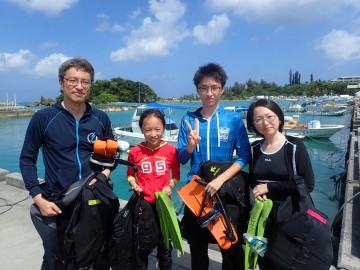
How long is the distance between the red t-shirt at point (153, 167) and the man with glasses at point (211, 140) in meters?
0.16

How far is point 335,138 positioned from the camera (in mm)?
20688

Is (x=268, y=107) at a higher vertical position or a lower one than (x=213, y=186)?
higher

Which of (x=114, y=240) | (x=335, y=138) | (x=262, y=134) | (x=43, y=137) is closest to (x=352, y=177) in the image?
(x=262, y=134)

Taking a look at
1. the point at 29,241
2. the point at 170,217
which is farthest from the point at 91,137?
the point at 29,241

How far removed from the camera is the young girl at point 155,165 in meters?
2.13

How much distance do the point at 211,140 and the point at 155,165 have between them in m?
0.51

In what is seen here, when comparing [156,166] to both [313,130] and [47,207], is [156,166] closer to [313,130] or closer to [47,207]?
[47,207]

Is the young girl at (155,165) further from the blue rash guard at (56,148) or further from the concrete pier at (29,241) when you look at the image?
the concrete pier at (29,241)

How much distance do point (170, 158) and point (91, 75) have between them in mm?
899

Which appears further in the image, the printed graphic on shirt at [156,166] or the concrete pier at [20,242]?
the concrete pier at [20,242]

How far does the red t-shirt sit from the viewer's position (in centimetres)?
213

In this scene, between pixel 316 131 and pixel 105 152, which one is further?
pixel 316 131

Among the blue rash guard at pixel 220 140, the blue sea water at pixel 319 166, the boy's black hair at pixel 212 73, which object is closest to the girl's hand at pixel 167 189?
the blue rash guard at pixel 220 140

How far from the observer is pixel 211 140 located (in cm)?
203
